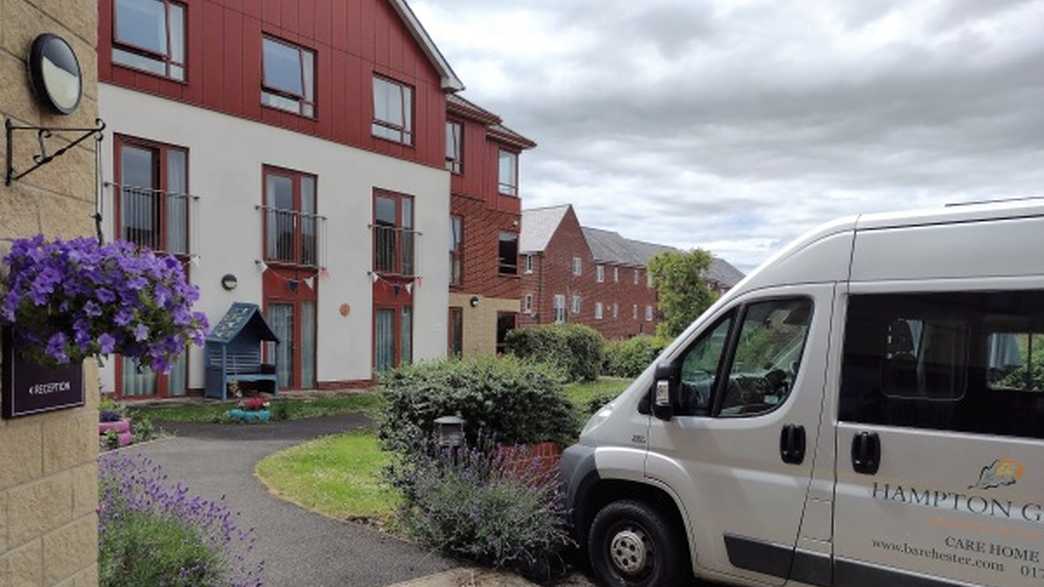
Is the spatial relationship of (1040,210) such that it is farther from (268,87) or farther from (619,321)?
(619,321)

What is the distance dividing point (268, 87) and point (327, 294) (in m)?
5.34

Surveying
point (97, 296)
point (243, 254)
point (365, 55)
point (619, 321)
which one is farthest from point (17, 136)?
point (619, 321)

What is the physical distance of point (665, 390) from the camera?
16.9 feet

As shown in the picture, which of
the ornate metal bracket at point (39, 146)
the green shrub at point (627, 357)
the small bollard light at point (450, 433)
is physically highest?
the ornate metal bracket at point (39, 146)

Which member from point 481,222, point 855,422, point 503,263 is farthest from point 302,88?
point 855,422

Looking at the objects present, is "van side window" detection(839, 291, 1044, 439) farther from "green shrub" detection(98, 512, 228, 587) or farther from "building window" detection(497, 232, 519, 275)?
"building window" detection(497, 232, 519, 275)

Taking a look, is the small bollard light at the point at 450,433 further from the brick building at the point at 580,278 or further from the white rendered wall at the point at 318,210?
the brick building at the point at 580,278

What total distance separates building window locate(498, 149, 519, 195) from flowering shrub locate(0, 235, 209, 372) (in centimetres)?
2668

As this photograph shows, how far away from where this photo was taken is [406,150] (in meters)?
22.3

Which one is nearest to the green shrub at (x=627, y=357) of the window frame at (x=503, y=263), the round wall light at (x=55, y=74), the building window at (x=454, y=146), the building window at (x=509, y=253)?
the window frame at (x=503, y=263)

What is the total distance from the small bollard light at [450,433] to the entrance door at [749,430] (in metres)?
1.75

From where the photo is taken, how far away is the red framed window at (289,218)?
1836cm

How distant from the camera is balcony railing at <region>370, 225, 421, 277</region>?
70.6 ft

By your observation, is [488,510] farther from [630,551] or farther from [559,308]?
[559,308]
